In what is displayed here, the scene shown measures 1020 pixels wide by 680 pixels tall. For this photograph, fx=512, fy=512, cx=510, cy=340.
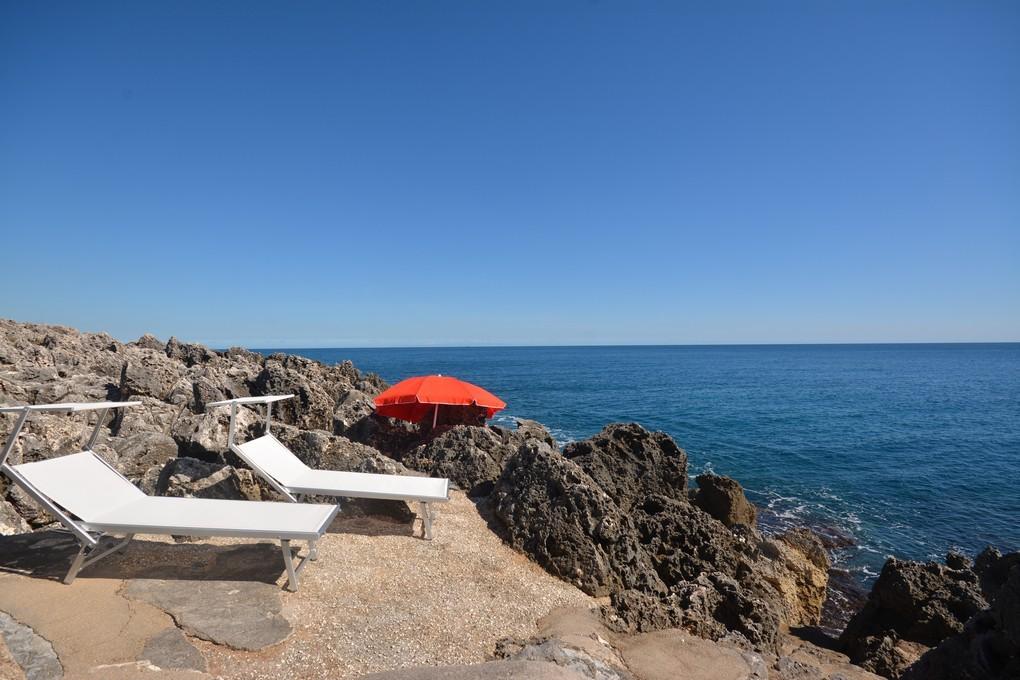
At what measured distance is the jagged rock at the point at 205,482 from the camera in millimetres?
7250

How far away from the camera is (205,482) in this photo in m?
7.36

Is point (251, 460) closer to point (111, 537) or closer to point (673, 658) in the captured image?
point (111, 537)

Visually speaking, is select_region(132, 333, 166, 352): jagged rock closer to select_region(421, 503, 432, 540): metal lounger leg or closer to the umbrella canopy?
the umbrella canopy

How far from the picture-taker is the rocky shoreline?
5.50 metres

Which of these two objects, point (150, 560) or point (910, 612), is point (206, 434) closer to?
point (150, 560)

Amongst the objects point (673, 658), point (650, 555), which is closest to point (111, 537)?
point (673, 658)

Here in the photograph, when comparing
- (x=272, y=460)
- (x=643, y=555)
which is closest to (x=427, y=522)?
(x=272, y=460)

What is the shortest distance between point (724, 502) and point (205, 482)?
1105 centimetres

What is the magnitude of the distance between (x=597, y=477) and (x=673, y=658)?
4.48 meters

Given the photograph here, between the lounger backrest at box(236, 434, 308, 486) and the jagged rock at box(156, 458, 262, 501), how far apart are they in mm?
741

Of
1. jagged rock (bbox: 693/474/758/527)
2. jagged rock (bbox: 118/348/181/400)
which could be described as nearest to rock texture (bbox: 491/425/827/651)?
jagged rock (bbox: 693/474/758/527)

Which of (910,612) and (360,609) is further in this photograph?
(910,612)

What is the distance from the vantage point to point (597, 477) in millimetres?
9523

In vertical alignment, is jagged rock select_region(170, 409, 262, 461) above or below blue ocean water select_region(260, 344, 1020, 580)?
above
